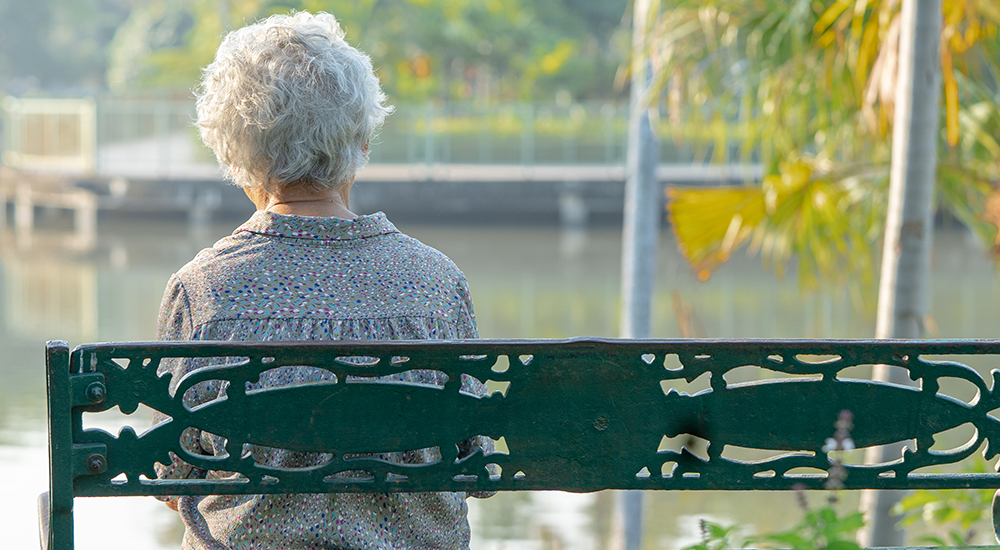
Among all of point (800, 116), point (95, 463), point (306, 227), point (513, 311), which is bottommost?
point (513, 311)

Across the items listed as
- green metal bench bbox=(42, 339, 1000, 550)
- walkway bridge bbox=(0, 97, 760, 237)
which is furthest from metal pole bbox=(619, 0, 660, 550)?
walkway bridge bbox=(0, 97, 760, 237)

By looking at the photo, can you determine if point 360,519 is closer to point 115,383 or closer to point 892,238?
point 115,383

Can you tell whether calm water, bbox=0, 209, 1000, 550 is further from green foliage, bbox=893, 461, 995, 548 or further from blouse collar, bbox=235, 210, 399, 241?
blouse collar, bbox=235, 210, 399, 241

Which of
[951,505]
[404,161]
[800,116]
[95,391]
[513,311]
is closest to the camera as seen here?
[95,391]

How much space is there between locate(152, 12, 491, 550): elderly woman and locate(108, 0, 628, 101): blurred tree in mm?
19697

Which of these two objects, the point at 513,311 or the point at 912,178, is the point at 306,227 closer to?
the point at 912,178

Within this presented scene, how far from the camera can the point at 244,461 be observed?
141cm

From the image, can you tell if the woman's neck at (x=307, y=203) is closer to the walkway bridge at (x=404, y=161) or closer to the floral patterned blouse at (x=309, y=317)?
the floral patterned blouse at (x=309, y=317)

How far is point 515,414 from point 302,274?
318 millimetres

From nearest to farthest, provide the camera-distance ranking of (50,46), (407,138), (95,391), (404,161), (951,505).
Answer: (95,391)
(951,505)
(407,138)
(404,161)
(50,46)

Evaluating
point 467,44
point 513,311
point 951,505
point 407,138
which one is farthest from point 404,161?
point 951,505

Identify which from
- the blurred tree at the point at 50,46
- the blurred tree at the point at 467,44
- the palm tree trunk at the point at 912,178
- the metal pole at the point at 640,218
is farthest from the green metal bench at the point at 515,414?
the blurred tree at the point at 50,46

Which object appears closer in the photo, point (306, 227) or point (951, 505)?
point (306, 227)

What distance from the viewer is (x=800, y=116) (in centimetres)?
446
